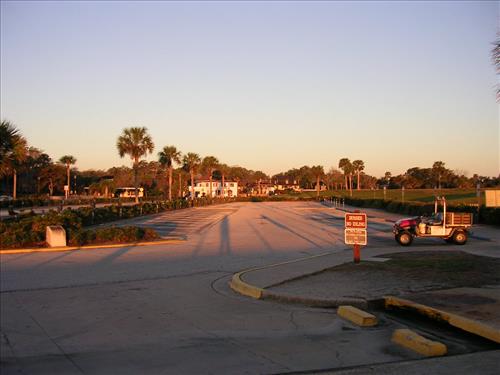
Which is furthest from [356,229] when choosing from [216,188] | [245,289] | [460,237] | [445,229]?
[216,188]

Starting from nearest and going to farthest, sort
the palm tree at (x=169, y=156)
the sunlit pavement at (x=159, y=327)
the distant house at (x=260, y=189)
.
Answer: the sunlit pavement at (x=159, y=327)
the palm tree at (x=169, y=156)
the distant house at (x=260, y=189)

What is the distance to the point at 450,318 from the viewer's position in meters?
8.50

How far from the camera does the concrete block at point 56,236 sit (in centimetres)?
2084

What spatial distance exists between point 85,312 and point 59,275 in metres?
4.83

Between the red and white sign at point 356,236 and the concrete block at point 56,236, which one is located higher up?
the red and white sign at point 356,236

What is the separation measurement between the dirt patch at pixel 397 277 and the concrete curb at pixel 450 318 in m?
0.67

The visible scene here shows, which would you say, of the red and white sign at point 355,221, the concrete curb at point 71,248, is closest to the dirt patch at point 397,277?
the red and white sign at point 355,221

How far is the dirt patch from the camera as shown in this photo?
11.1 meters

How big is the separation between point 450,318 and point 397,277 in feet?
12.8

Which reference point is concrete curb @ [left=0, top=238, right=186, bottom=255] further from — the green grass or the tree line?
the green grass

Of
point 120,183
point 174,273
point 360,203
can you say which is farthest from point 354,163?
point 174,273

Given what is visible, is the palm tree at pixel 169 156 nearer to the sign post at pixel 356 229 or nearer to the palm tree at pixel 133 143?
the palm tree at pixel 133 143

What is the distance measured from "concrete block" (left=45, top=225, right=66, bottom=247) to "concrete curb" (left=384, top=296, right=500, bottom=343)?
14.5 metres

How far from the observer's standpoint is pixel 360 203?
70188mm
